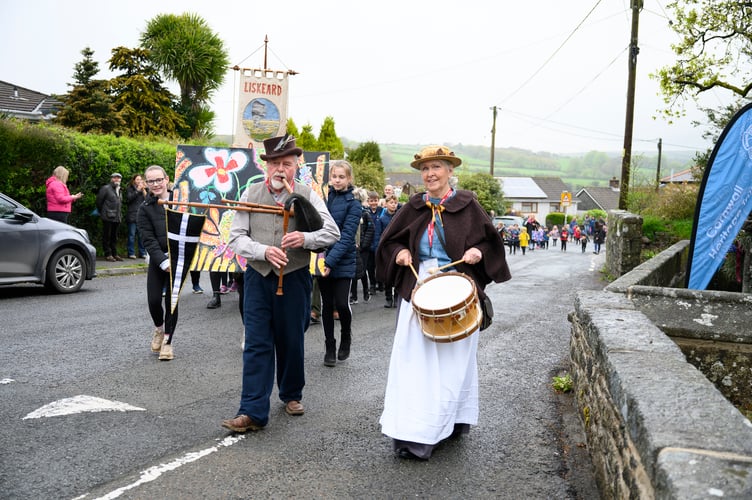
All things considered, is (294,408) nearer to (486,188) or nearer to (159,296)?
(159,296)

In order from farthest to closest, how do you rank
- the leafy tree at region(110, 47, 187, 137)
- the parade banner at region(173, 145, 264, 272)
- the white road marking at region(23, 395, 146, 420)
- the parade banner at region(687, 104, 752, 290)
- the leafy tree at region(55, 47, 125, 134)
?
the leafy tree at region(110, 47, 187, 137) < the leafy tree at region(55, 47, 125, 134) < the parade banner at region(173, 145, 264, 272) < the parade banner at region(687, 104, 752, 290) < the white road marking at region(23, 395, 146, 420)

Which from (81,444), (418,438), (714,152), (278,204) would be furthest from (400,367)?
(714,152)

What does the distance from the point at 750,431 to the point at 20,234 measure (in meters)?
10.8

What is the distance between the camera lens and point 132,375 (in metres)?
6.39

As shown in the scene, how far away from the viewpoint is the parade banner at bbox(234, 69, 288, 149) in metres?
19.1

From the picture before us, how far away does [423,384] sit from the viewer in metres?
4.61

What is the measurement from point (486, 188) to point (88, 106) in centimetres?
3544

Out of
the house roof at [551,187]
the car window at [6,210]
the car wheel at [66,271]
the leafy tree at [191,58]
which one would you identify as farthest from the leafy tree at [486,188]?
the car window at [6,210]

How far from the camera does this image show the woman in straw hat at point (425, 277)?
4570mm

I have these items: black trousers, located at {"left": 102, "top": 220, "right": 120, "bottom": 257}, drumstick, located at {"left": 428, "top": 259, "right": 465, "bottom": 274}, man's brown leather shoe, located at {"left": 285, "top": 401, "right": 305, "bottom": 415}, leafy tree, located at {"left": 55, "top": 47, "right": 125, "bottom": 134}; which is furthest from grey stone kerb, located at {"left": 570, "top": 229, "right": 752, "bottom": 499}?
A: leafy tree, located at {"left": 55, "top": 47, "right": 125, "bottom": 134}

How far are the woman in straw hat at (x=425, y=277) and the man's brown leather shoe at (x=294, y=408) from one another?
3.12ft

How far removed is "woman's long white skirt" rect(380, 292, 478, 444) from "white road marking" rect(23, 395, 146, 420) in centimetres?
213

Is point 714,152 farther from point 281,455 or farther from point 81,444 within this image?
point 81,444

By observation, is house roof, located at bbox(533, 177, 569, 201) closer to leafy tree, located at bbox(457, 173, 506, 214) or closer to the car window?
leafy tree, located at bbox(457, 173, 506, 214)
